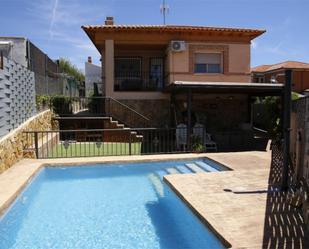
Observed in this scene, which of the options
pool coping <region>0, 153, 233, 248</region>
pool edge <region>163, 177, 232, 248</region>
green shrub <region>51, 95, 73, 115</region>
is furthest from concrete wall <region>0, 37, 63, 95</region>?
pool edge <region>163, 177, 232, 248</region>

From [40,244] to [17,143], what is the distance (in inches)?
255

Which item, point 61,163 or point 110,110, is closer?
point 61,163

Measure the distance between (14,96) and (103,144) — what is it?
14.7 ft

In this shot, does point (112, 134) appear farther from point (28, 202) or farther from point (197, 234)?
point (197, 234)

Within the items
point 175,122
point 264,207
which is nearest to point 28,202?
point 264,207

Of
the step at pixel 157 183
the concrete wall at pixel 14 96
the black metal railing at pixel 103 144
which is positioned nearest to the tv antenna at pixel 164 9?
the black metal railing at pixel 103 144

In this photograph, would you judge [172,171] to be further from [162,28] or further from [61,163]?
[162,28]

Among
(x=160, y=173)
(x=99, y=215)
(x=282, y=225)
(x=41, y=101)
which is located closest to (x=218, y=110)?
(x=160, y=173)

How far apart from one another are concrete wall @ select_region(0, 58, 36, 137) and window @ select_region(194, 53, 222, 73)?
9259mm

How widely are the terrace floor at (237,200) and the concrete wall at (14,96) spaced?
5.02 feet

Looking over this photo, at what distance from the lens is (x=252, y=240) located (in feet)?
17.1

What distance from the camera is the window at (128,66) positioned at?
842 inches

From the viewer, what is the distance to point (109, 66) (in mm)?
19000

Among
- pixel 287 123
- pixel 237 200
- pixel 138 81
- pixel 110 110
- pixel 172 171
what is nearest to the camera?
pixel 237 200
